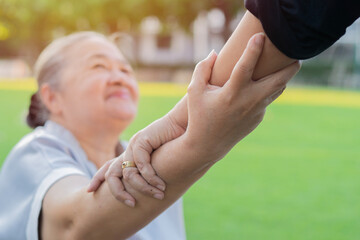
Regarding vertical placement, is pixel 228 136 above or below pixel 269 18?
below

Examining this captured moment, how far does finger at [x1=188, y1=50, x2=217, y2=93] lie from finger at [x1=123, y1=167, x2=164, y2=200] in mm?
255

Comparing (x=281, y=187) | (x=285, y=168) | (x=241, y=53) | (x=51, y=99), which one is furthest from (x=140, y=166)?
(x=285, y=168)

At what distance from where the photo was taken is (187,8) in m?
36.0

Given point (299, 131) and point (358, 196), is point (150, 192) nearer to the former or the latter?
point (358, 196)

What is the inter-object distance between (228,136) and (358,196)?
19.3 ft

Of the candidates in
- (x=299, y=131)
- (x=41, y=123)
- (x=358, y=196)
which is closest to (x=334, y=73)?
(x=299, y=131)

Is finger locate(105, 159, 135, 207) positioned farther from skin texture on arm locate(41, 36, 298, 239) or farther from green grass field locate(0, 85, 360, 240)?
green grass field locate(0, 85, 360, 240)

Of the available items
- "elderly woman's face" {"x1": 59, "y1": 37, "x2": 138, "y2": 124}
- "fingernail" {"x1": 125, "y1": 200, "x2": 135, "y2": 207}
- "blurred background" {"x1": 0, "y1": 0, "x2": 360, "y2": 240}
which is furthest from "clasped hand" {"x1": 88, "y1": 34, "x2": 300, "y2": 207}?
"blurred background" {"x1": 0, "y1": 0, "x2": 360, "y2": 240}

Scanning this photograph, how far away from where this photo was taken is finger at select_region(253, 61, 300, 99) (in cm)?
113

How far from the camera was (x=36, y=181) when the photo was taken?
1.69 metres

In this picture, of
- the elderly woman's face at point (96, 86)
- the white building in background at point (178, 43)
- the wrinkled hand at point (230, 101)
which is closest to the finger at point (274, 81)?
the wrinkled hand at point (230, 101)

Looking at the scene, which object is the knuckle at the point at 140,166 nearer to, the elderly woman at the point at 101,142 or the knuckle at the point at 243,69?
the elderly woman at the point at 101,142

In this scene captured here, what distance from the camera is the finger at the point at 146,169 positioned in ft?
4.35

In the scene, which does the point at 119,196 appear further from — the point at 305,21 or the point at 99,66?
the point at 99,66
